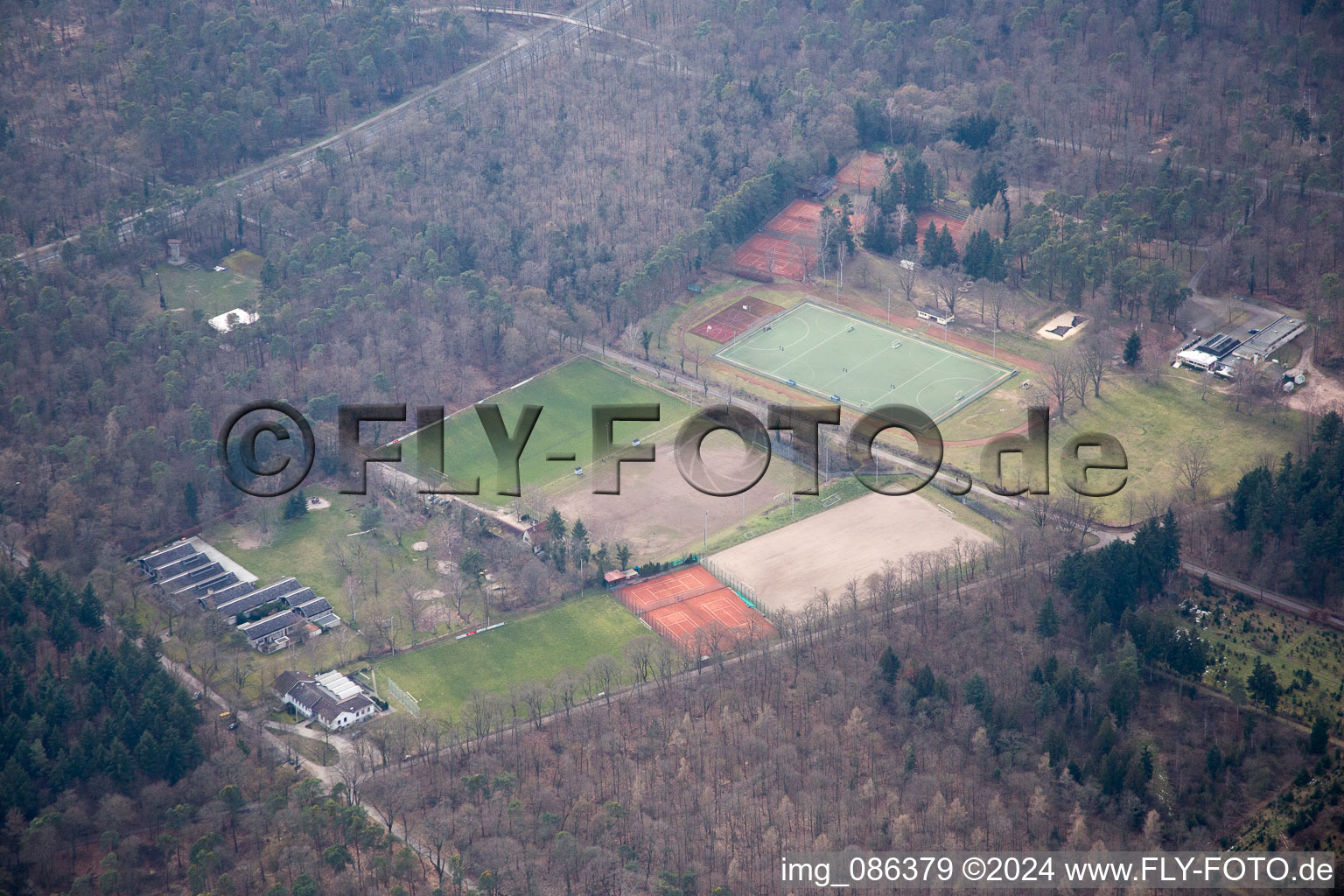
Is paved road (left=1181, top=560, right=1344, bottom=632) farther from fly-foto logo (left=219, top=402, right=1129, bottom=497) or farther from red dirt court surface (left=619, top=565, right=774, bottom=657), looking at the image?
red dirt court surface (left=619, top=565, right=774, bottom=657)

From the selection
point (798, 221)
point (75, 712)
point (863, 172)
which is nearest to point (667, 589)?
point (75, 712)

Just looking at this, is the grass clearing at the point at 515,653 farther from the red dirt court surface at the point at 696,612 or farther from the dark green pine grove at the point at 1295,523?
the dark green pine grove at the point at 1295,523

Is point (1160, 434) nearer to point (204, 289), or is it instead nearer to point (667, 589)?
point (667, 589)

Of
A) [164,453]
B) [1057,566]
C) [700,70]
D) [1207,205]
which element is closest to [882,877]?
[1057,566]

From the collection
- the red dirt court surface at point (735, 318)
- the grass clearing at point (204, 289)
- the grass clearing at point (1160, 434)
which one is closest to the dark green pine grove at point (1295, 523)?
the grass clearing at point (1160, 434)

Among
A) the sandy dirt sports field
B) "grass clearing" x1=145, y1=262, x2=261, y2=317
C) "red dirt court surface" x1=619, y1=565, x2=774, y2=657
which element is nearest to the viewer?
"red dirt court surface" x1=619, y1=565, x2=774, y2=657

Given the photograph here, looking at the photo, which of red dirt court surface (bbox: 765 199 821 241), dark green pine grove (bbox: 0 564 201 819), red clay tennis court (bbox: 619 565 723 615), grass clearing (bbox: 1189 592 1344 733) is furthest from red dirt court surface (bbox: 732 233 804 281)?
dark green pine grove (bbox: 0 564 201 819)

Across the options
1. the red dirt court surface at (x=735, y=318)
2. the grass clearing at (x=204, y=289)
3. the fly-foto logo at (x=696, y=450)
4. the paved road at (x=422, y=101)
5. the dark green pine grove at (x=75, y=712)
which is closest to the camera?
the dark green pine grove at (x=75, y=712)

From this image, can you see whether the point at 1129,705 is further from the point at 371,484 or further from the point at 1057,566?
the point at 371,484
